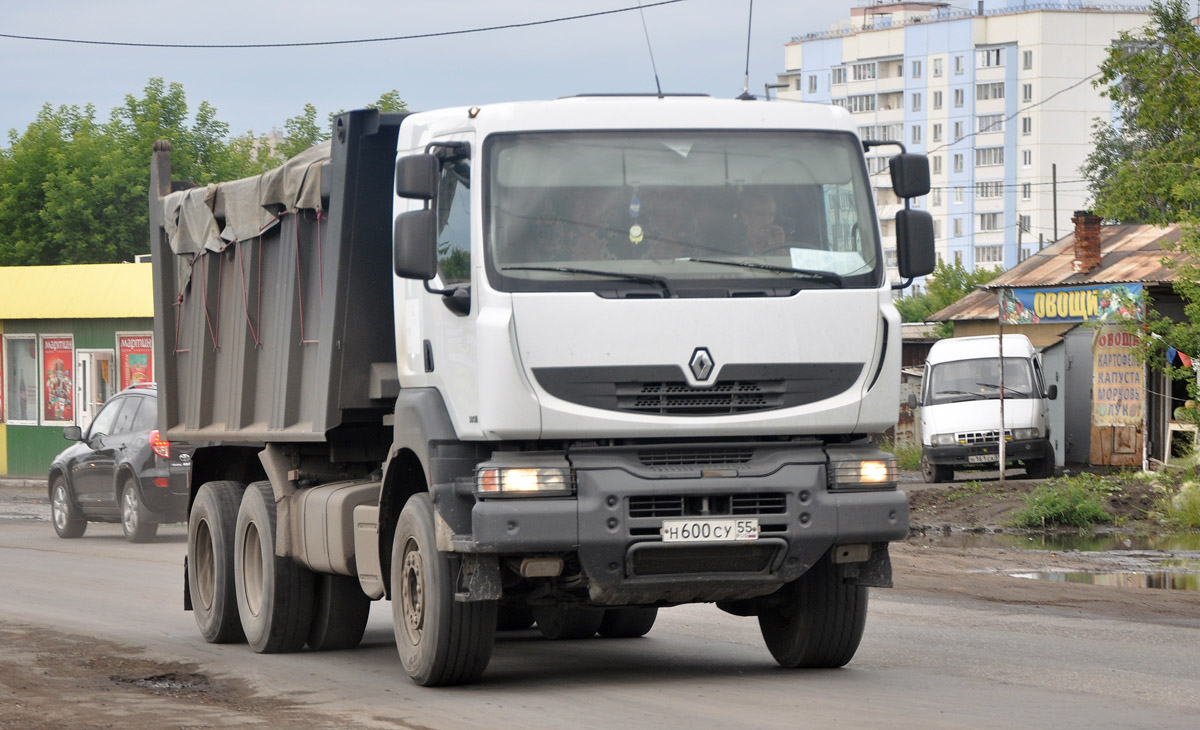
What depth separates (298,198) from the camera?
33.4 ft

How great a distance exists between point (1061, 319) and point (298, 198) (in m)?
25.6

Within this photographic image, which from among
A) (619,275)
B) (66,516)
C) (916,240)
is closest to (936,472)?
(66,516)

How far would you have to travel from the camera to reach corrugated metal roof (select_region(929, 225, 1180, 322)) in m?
32.0

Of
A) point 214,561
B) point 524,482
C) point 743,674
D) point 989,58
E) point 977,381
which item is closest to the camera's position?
point 524,482

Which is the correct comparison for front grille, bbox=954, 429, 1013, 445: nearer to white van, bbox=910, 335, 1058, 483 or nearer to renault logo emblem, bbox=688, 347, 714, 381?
white van, bbox=910, 335, 1058, 483

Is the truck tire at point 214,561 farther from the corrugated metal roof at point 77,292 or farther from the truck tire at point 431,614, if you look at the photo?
the corrugated metal roof at point 77,292

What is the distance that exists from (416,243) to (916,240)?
2.42 m

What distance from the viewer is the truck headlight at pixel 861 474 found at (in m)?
8.37

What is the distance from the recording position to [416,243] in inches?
324

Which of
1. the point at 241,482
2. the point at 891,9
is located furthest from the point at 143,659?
the point at 891,9

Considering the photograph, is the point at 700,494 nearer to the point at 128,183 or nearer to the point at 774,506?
the point at 774,506

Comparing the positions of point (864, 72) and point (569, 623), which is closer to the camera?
point (569, 623)

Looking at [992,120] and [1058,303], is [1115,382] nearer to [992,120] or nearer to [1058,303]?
→ [1058,303]

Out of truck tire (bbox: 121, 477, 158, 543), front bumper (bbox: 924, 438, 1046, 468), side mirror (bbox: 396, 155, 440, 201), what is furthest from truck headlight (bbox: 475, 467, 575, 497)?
front bumper (bbox: 924, 438, 1046, 468)
